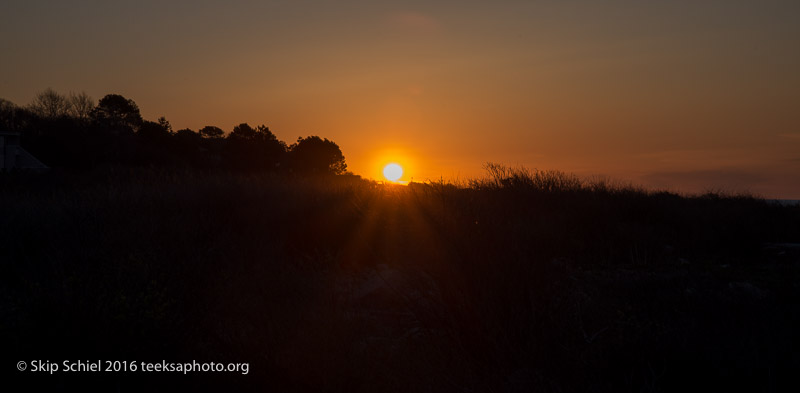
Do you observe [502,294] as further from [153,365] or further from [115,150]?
[115,150]

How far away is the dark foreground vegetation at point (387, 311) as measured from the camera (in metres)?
3.57

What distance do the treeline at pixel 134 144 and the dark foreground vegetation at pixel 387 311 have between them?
2600 centimetres

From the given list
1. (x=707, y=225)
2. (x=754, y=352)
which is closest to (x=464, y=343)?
(x=754, y=352)

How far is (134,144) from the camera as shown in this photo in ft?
130

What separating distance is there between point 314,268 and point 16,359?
4721mm

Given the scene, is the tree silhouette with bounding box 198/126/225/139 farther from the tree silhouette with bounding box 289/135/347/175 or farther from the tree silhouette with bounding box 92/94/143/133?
the tree silhouette with bounding box 289/135/347/175

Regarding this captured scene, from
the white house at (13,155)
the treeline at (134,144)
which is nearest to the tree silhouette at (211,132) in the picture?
the treeline at (134,144)

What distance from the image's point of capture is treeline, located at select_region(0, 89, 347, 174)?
3703cm

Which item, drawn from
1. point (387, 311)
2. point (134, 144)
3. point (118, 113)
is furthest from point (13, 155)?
point (387, 311)

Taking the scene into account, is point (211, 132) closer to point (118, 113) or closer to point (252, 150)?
point (118, 113)

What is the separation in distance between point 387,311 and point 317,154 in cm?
4211

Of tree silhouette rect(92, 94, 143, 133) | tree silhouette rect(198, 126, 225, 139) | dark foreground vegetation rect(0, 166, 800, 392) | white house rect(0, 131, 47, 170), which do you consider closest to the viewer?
dark foreground vegetation rect(0, 166, 800, 392)

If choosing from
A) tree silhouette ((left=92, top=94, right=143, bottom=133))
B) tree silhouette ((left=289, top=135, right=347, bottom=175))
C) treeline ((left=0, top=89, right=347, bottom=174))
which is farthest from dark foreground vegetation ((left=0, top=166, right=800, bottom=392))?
tree silhouette ((left=92, top=94, right=143, bottom=133))

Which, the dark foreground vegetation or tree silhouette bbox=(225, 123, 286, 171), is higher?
tree silhouette bbox=(225, 123, 286, 171)
